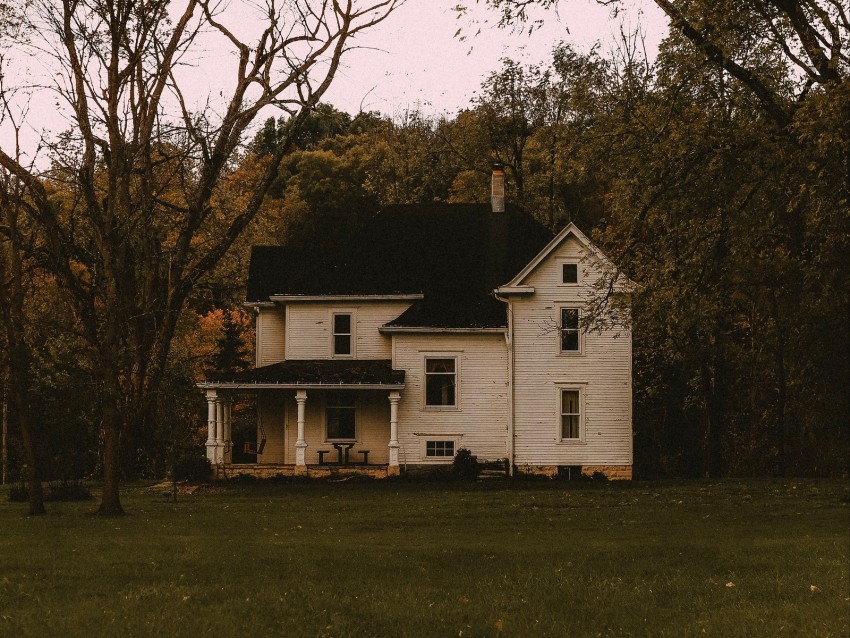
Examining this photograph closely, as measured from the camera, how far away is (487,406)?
37312 millimetres

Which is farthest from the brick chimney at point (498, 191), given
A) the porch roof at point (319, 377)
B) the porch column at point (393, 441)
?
the porch column at point (393, 441)

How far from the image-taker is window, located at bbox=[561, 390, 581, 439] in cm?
3722

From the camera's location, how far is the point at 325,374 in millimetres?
36656

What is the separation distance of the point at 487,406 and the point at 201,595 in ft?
82.4

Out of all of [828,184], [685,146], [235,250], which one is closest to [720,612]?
[828,184]

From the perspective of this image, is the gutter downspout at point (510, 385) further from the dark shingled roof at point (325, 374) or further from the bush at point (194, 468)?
the bush at point (194, 468)

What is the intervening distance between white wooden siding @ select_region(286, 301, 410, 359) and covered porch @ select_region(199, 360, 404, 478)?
1.44 feet

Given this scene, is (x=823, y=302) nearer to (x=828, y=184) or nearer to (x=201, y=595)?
(x=828, y=184)

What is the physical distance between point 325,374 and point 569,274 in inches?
324

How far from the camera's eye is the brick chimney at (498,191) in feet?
136

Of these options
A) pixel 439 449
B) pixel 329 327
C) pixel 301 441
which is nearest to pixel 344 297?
pixel 329 327

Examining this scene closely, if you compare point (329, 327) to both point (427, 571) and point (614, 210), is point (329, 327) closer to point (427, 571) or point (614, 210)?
point (614, 210)

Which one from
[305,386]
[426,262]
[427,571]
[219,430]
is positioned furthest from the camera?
[426,262]

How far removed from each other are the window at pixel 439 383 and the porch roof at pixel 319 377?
3.37ft
